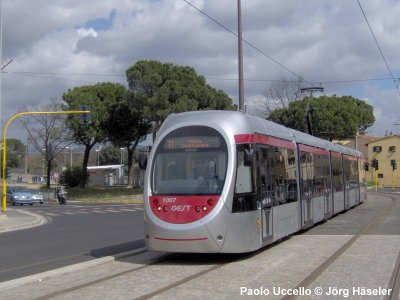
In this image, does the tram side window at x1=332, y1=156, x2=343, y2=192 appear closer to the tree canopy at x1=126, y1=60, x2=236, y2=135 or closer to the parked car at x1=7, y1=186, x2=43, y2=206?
the tree canopy at x1=126, y1=60, x2=236, y2=135

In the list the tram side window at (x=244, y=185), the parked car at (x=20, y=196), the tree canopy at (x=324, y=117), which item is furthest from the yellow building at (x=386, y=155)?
the tram side window at (x=244, y=185)

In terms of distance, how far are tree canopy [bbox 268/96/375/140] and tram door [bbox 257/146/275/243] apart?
5077cm

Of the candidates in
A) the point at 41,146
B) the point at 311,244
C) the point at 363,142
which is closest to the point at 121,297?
the point at 311,244

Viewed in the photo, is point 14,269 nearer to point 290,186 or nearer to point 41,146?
point 290,186

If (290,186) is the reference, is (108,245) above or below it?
below

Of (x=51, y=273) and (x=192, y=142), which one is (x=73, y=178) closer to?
(x=192, y=142)

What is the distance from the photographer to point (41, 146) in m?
66.6

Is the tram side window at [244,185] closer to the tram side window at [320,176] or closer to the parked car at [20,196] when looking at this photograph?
the tram side window at [320,176]

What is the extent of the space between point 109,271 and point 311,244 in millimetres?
5421

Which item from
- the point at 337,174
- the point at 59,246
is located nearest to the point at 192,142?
the point at 59,246

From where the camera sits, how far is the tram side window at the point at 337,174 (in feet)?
74.0

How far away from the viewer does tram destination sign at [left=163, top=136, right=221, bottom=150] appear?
11602 mm

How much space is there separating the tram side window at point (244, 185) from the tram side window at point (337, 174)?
11.2 meters

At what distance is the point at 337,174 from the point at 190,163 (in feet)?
43.4
